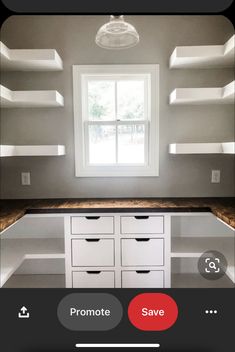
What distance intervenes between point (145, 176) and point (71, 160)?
574mm

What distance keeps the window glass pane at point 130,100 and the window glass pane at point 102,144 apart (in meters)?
0.15

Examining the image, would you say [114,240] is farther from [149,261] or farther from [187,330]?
[187,330]

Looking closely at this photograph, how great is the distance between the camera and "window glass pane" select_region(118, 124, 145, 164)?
1863mm

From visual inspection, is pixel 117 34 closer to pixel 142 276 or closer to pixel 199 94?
pixel 199 94

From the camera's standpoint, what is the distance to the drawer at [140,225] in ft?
5.09

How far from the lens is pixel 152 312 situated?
0.26m

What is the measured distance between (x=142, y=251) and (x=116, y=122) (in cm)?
94

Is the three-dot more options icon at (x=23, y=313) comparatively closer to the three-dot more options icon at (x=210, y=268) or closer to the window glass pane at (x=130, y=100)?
the three-dot more options icon at (x=210, y=268)

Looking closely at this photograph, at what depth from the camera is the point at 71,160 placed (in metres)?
1.87

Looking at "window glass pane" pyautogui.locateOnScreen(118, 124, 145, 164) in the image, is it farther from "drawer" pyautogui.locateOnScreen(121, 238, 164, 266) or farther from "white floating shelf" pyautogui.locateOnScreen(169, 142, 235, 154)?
"drawer" pyautogui.locateOnScreen(121, 238, 164, 266)

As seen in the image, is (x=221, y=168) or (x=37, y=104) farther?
(x=221, y=168)

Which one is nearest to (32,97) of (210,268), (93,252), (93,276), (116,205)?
(116,205)

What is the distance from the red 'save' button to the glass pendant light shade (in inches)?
48.0
